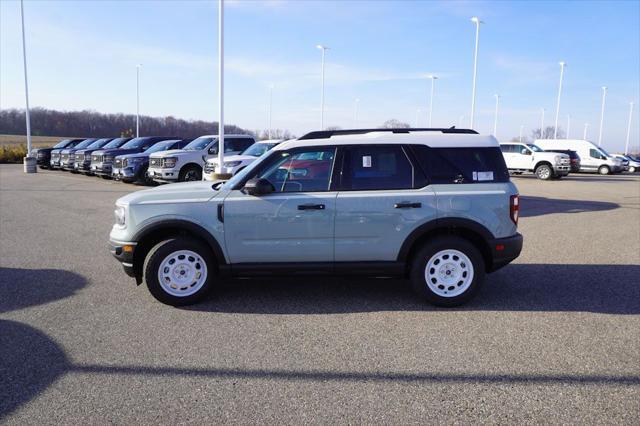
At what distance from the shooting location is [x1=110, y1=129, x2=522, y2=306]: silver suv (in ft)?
18.0

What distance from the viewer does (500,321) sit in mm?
5164

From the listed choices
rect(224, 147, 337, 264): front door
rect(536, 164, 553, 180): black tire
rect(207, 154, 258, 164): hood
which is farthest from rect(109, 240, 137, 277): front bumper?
rect(536, 164, 553, 180): black tire

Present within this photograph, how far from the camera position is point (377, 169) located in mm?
5652

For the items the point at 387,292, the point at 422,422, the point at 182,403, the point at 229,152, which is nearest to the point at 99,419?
the point at 182,403

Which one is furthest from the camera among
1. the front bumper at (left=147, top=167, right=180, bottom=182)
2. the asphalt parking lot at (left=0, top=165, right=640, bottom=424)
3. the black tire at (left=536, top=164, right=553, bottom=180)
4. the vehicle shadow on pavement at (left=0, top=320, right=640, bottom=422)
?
the black tire at (left=536, top=164, right=553, bottom=180)

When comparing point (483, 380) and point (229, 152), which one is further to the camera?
point (229, 152)

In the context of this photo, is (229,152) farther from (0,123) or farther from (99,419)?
(0,123)

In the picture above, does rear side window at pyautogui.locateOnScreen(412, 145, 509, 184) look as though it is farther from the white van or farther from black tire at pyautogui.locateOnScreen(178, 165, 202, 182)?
the white van

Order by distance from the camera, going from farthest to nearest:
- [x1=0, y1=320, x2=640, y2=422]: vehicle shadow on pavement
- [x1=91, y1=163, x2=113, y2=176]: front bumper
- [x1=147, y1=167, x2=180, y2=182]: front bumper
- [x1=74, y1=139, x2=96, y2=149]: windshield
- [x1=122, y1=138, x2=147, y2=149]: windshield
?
[x1=74, y1=139, x2=96, y2=149]: windshield, [x1=122, y1=138, x2=147, y2=149]: windshield, [x1=91, y1=163, x2=113, y2=176]: front bumper, [x1=147, y1=167, x2=180, y2=182]: front bumper, [x1=0, y1=320, x2=640, y2=422]: vehicle shadow on pavement

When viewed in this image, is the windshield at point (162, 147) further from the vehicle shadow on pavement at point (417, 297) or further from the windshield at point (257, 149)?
the vehicle shadow on pavement at point (417, 297)

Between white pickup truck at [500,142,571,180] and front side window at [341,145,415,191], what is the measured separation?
79.5 feet

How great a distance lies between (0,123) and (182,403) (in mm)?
69083

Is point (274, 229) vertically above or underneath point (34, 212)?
above

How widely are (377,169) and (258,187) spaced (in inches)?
52.2
